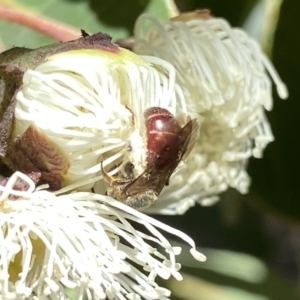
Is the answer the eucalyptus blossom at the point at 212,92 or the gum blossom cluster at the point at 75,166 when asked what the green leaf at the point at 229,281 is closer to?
the eucalyptus blossom at the point at 212,92

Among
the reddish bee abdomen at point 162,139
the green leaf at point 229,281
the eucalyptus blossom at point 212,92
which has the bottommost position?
the green leaf at point 229,281

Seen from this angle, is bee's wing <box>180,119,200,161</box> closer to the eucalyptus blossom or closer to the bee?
the bee

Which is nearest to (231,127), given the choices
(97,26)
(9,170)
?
(97,26)

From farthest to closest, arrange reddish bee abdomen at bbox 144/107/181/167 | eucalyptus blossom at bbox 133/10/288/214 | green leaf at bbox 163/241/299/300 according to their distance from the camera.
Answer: green leaf at bbox 163/241/299/300 → eucalyptus blossom at bbox 133/10/288/214 → reddish bee abdomen at bbox 144/107/181/167

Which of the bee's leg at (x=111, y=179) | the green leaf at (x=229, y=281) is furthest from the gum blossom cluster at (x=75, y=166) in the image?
the green leaf at (x=229, y=281)

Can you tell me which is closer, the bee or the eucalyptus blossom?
the bee

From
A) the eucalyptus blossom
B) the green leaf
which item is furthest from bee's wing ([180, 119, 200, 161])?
the green leaf

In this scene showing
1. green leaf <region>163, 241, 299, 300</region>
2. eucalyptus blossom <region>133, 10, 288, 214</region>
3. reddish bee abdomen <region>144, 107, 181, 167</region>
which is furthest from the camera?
green leaf <region>163, 241, 299, 300</region>

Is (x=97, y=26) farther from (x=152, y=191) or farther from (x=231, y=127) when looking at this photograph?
(x=152, y=191)

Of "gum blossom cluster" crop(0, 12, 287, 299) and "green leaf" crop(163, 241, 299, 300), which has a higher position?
"gum blossom cluster" crop(0, 12, 287, 299)
